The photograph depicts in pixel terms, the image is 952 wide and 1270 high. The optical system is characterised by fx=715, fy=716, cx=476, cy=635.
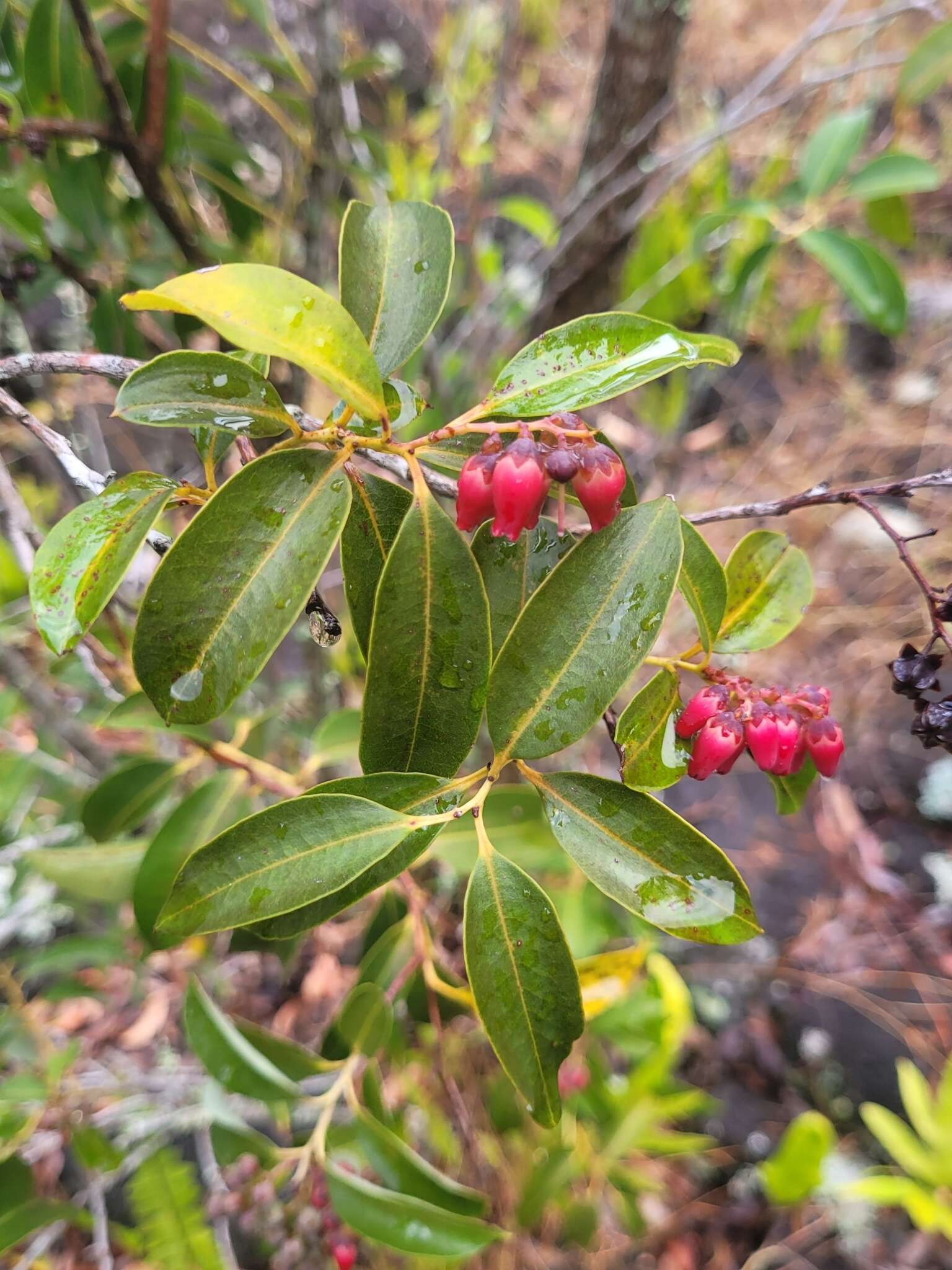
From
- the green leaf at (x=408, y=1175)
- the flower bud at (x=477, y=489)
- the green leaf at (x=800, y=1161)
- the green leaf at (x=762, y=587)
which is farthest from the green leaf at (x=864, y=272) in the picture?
the green leaf at (x=800, y=1161)

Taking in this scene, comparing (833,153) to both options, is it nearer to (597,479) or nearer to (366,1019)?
(597,479)

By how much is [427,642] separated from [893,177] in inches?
54.3

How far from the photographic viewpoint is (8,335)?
1.14 m

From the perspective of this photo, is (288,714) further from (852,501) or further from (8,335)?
(852,501)

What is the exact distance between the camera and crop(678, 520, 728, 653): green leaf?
1.70 ft

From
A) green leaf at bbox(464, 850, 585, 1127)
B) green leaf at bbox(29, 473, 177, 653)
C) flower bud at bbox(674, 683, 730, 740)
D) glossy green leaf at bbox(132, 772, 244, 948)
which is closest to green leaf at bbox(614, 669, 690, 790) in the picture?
flower bud at bbox(674, 683, 730, 740)

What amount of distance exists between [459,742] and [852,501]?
0.34m

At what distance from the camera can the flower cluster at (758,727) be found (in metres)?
0.49

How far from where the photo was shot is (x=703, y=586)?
532 millimetres

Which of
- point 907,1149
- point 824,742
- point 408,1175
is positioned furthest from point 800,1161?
point 824,742

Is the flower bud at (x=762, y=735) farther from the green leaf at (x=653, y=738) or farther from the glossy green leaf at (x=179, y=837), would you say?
the glossy green leaf at (x=179, y=837)

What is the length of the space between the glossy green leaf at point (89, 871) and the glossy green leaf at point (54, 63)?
2.99ft

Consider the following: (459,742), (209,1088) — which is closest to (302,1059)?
(209,1088)

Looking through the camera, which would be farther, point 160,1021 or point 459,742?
point 160,1021
